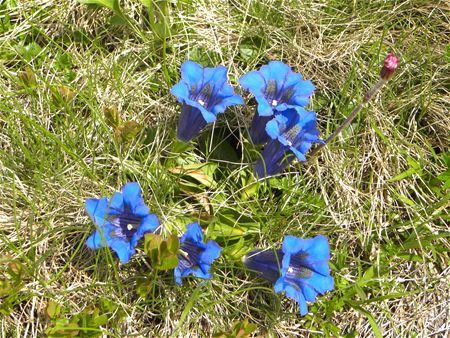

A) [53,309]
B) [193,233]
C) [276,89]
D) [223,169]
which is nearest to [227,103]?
[276,89]

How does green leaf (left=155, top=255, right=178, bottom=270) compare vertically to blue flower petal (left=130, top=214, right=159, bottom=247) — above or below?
below

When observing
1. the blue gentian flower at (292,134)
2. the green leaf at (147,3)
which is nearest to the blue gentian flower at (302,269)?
the blue gentian flower at (292,134)

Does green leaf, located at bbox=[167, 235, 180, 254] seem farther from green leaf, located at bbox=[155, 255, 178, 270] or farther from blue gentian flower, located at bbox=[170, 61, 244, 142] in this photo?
blue gentian flower, located at bbox=[170, 61, 244, 142]

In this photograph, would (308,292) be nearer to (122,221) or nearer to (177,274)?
(177,274)

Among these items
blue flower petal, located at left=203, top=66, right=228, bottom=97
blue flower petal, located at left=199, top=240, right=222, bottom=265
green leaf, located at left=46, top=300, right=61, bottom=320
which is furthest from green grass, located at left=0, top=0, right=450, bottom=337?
blue flower petal, located at left=203, top=66, right=228, bottom=97

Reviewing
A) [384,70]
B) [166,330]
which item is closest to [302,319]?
[166,330]

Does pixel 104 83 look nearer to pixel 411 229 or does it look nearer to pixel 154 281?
pixel 154 281

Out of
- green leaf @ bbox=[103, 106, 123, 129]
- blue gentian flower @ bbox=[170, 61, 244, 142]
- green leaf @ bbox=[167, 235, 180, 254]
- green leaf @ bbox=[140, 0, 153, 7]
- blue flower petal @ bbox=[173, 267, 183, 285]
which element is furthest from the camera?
green leaf @ bbox=[140, 0, 153, 7]
